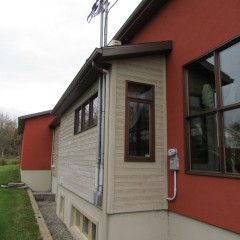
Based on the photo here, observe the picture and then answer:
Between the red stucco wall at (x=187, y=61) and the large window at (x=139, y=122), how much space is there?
0.38m

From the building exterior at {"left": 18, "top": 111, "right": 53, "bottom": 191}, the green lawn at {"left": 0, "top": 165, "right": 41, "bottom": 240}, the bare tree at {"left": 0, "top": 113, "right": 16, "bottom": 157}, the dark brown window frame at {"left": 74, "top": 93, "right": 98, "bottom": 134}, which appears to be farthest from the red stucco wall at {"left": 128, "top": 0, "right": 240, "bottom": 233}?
the bare tree at {"left": 0, "top": 113, "right": 16, "bottom": 157}

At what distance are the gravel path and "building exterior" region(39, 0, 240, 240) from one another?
65.9 inches

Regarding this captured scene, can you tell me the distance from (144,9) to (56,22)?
8.99 metres

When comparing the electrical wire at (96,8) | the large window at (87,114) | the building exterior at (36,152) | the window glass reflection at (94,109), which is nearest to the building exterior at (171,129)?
the window glass reflection at (94,109)

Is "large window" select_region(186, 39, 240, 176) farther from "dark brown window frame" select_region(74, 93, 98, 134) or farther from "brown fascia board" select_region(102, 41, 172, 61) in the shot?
"dark brown window frame" select_region(74, 93, 98, 134)

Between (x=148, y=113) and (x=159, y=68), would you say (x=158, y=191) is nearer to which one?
(x=148, y=113)

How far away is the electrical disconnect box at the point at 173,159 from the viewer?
4938 millimetres

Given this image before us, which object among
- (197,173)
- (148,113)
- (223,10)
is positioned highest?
(223,10)

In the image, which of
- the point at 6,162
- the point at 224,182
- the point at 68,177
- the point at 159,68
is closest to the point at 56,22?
the point at 68,177

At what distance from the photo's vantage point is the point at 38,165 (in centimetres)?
1611

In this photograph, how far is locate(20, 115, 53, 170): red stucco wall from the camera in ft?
52.7

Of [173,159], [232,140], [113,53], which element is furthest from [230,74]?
[113,53]

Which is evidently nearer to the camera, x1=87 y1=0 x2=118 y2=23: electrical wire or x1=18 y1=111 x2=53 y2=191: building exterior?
x1=87 y1=0 x2=118 y2=23: electrical wire

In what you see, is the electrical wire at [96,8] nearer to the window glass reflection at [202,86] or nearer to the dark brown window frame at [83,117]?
the dark brown window frame at [83,117]
